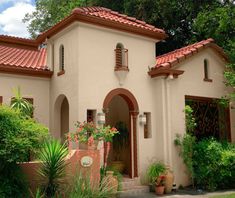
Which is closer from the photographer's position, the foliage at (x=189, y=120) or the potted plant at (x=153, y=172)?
the potted plant at (x=153, y=172)

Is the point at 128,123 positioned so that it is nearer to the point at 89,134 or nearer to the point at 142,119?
the point at 142,119

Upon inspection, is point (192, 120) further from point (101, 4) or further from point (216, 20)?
point (101, 4)

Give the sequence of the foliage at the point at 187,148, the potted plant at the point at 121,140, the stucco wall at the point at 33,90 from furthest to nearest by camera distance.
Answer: the potted plant at the point at 121,140 → the foliage at the point at 187,148 → the stucco wall at the point at 33,90

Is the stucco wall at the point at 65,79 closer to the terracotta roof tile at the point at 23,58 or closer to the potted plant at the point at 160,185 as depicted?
the terracotta roof tile at the point at 23,58

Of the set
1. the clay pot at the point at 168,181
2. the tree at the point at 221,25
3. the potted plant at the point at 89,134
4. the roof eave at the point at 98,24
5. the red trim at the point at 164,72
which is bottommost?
the clay pot at the point at 168,181

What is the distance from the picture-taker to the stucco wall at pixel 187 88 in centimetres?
1455

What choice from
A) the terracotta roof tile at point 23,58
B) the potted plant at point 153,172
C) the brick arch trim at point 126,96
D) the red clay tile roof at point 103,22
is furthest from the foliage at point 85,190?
the terracotta roof tile at point 23,58

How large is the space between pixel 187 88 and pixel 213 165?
364cm

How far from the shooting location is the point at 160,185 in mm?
13344

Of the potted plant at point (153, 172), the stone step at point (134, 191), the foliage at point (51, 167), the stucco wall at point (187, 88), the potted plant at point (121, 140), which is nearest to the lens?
the foliage at point (51, 167)

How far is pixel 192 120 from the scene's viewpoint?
49.4 ft

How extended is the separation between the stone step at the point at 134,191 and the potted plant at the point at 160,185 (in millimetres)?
533

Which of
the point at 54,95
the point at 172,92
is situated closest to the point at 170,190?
the point at 172,92

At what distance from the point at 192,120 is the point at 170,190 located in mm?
3251
